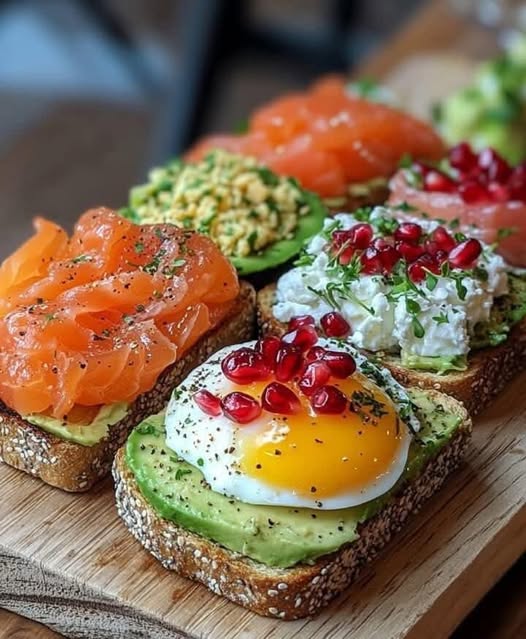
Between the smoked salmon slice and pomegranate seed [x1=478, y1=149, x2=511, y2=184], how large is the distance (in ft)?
2.85

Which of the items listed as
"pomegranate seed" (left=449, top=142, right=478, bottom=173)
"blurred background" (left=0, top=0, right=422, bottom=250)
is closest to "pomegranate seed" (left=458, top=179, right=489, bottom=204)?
"pomegranate seed" (left=449, top=142, right=478, bottom=173)

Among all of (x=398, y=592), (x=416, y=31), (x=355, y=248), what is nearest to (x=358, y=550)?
(x=398, y=592)

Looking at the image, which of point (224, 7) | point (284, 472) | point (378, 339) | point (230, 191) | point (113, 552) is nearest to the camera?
point (284, 472)

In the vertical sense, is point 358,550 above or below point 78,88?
above

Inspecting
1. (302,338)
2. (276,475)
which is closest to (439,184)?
(302,338)

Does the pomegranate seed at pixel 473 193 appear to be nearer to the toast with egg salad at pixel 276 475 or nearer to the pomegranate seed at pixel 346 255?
the pomegranate seed at pixel 346 255

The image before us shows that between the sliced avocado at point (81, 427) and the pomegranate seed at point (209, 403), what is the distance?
250 millimetres

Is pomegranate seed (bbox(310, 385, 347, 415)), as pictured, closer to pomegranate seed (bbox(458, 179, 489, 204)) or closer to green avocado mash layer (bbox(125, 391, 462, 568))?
green avocado mash layer (bbox(125, 391, 462, 568))

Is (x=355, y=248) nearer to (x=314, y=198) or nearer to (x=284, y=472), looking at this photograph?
(x=314, y=198)

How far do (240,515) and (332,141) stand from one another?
1474mm

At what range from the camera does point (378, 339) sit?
8.59 feet

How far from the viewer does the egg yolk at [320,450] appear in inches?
85.1

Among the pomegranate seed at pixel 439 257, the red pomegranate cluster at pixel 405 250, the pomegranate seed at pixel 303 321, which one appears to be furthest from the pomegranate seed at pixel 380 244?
the pomegranate seed at pixel 303 321

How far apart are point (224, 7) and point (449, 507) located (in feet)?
12.1
